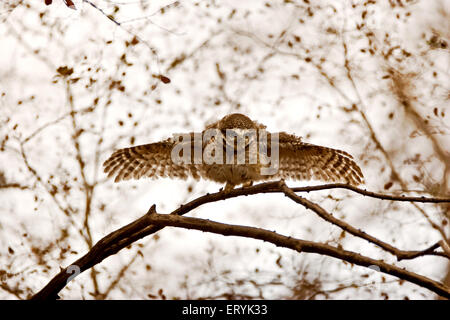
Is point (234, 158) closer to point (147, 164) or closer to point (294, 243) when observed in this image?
point (147, 164)

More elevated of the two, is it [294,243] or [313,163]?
[313,163]

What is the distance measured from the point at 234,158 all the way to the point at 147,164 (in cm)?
149

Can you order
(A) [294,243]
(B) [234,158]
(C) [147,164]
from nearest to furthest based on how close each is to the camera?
(A) [294,243] → (B) [234,158] → (C) [147,164]

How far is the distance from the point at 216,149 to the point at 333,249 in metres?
3.46

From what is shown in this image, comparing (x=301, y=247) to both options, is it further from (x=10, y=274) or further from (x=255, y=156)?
(x=10, y=274)

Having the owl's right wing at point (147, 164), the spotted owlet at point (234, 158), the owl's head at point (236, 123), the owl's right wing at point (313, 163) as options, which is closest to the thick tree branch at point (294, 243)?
the spotted owlet at point (234, 158)

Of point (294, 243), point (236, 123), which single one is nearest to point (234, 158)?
point (236, 123)

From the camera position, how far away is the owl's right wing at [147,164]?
25.0 ft

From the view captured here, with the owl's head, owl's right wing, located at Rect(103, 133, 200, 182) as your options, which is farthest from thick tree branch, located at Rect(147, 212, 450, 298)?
owl's right wing, located at Rect(103, 133, 200, 182)

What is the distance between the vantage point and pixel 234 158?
7125mm

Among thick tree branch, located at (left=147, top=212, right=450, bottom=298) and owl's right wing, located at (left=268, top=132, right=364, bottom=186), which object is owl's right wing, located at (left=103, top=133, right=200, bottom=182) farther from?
thick tree branch, located at (left=147, top=212, right=450, bottom=298)

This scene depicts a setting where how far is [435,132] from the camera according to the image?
43.9ft
